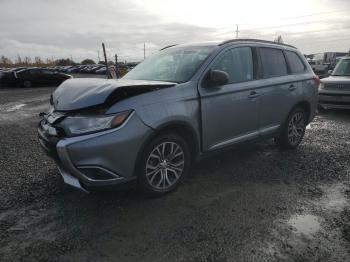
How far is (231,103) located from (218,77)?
1.75 ft

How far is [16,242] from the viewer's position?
10.6 ft

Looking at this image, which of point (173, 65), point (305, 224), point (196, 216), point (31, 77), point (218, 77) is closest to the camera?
point (305, 224)

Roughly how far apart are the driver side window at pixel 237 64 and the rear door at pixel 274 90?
30 cm

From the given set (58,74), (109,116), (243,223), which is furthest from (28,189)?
(58,74)

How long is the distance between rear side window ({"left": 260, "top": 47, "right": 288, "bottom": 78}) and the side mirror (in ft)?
4.27

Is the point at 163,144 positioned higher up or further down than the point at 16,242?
higher up

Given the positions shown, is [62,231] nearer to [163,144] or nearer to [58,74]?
[163,144]

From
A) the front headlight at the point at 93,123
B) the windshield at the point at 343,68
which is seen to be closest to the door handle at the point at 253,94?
the front headlight at the point at 93,123

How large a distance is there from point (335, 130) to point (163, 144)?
572 centimetres

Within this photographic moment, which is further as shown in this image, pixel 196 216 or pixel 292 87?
pixel 292 87

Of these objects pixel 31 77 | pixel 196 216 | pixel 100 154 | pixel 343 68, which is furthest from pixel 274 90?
pixel 31 77

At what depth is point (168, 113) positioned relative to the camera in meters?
3.93

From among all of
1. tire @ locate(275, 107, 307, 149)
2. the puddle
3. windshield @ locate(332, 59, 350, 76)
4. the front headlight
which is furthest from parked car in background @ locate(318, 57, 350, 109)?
the front headlight

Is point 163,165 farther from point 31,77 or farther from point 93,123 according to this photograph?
point 31,77
